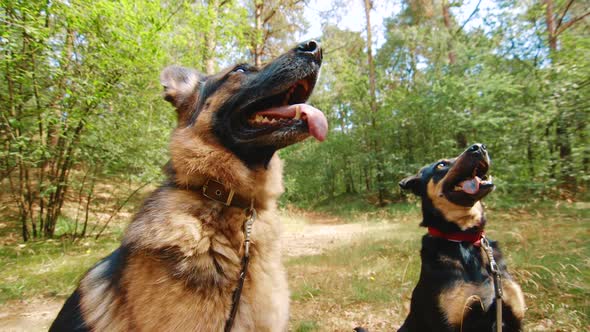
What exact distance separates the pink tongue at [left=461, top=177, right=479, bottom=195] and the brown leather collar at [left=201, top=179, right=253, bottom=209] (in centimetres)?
241

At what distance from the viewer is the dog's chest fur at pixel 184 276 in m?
1.52

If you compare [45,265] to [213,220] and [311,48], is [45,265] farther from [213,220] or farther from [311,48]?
[311,48]

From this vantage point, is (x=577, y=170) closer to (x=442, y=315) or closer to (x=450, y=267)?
(x=450, y=267)

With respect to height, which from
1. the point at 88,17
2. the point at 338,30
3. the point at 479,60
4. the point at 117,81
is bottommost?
the point at 117,81

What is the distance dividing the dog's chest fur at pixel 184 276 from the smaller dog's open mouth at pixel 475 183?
2.22 meters

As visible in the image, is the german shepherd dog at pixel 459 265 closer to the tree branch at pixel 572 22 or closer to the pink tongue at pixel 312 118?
the pink tongue at pixel 312 118

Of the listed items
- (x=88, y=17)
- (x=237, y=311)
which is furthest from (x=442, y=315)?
(x=88, y=17)

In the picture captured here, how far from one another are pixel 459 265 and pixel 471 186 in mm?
855

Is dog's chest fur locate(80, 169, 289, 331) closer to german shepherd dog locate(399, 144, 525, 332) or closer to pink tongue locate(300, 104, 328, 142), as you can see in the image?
pink tongue locate(300, 104, 328, 142)

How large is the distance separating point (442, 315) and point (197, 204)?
7.56 ft

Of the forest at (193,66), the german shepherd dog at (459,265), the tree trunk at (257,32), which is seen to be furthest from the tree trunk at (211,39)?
the german shepherd dog at (459,265)

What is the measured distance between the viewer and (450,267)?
9.02ft

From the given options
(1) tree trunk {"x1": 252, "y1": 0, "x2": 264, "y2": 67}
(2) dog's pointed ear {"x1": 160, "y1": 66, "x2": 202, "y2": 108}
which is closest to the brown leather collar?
(2) dog's pointed ear {"x1": 160, "y1": 66, "x2": 202, "y2": 108}

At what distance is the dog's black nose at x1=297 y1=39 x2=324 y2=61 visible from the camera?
205cm
